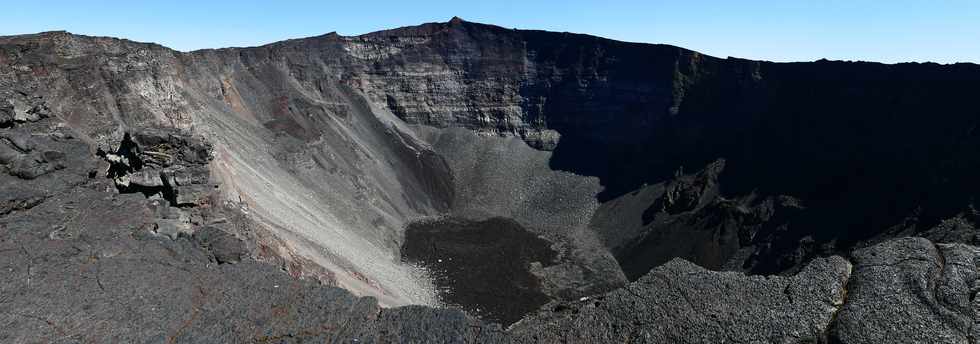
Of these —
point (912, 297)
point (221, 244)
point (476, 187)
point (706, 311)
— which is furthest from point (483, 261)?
point (912, 297)

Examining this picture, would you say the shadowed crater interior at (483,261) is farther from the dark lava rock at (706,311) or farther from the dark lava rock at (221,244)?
the dark lava rock at (706,311)

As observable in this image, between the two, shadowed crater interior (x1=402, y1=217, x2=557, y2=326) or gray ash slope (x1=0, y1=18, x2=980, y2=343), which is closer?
gray ash slope (x1=0, y1=18, x2=980, y2=343)

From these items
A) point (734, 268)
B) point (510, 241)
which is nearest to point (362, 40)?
point (510, 241)

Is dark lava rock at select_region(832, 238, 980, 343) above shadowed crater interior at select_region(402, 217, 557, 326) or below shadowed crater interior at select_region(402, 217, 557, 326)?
above

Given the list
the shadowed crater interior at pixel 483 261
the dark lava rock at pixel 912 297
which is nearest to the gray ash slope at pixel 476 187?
the dark lava rock at pixel 912 297

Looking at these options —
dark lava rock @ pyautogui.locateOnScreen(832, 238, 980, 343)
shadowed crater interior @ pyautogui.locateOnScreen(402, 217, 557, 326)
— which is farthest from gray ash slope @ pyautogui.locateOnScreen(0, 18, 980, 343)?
shadowed crater interior @ pyautogui.locateOnScreen(402, 217, 557, 326)

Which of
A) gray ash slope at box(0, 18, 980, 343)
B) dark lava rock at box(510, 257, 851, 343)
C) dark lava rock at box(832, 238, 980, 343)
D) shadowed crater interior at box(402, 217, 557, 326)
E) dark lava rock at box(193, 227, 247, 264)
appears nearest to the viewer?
dark lava rock at box(832, 238, 980, 343)

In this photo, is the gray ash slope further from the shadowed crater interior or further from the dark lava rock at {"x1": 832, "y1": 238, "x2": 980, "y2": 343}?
the shadowed crater interior
